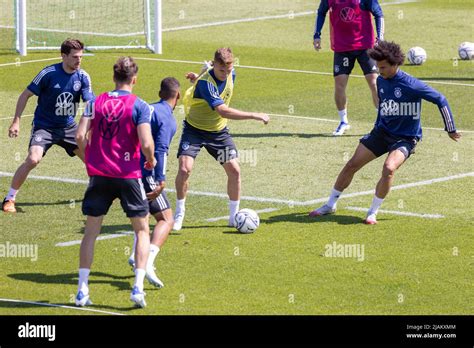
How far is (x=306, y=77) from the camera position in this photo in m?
28.0

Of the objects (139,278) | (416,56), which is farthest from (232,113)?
(416,56)

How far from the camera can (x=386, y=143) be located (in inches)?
606

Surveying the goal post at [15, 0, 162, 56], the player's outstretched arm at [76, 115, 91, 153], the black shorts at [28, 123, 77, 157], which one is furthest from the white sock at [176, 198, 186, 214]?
the goal post at [15, 0, 162, 56]

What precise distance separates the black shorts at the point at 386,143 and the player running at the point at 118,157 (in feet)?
15.4

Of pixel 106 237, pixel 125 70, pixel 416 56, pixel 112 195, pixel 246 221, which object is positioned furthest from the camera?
pixel 416 56

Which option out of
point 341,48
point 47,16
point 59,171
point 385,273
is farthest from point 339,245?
point 47,16

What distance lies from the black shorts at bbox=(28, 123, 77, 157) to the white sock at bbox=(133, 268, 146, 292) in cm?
502

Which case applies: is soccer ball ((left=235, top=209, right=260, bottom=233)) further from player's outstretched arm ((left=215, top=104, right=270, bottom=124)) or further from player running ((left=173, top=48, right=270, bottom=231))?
player's outstretched arm ((left=215, top=104, right=270, bottom=124))

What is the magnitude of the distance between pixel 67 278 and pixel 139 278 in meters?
1.53

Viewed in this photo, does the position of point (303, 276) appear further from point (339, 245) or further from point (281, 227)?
point (281, 227)

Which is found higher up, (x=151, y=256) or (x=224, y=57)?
(x=224, y=57)

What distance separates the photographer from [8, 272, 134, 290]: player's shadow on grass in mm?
12445

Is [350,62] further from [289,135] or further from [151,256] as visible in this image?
[151,256]
